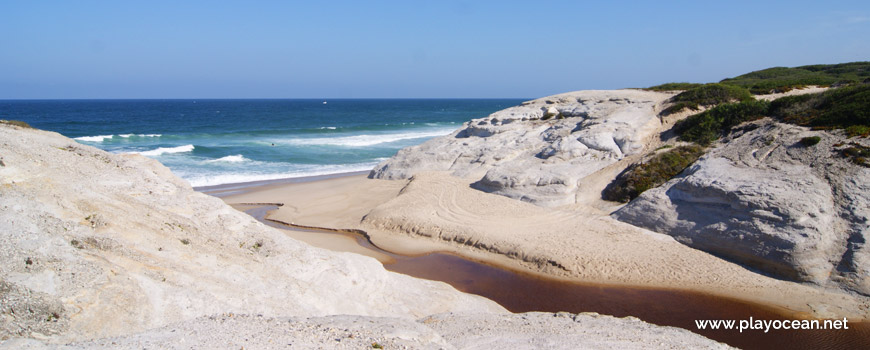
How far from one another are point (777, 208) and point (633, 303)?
402 cm

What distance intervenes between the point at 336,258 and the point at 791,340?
801cm

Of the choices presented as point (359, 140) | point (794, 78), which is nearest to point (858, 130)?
point (794, 78)

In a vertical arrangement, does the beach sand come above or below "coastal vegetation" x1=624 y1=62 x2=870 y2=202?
below

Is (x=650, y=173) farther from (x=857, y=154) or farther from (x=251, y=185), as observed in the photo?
(x=251, y=185)

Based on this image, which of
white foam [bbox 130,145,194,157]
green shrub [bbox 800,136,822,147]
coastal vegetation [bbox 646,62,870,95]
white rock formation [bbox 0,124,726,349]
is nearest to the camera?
white rock formation [bbox 0,124,726,349]

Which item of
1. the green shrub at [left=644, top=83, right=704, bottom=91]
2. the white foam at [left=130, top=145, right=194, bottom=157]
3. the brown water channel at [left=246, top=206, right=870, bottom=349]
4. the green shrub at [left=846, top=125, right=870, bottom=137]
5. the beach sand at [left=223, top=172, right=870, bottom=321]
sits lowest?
the brown water channel at [left=246, top=206, right=870, bottom=349]

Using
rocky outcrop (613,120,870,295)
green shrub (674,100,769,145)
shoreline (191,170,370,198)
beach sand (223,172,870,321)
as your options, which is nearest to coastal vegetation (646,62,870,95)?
green shrub (674,100,769,145)

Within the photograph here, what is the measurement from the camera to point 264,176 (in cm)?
2452

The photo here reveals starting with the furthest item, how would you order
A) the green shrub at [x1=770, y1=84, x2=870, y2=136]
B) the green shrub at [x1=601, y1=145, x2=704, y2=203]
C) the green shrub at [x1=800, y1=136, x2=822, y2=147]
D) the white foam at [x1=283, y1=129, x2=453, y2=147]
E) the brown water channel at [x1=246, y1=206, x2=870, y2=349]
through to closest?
1. the white foam at [x1=283, y1=129, x2=453, y2=147]
2. the green shrub at [x1=601, y1=145, x2=704, y2=203]
3. the green shrub at [x1=770, y1=84, x2=870, y2=136]
4. the green shrub at [x1=800, y1=136, x2=822, y2=147]
5. the brown water channel at [x1=246, y1=206, x2=870, y2=349]

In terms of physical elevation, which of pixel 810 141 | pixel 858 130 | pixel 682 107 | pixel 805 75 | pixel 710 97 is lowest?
pixel 810 141

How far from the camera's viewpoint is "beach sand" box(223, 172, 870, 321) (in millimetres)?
10195

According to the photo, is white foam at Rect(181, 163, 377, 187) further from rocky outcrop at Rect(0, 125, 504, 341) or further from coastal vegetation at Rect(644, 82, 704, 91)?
coastal vegetation at Rect(644, 82, 704, 91)

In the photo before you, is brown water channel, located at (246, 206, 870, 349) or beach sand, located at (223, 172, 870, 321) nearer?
brown water channel, located at (246, 206, 870, 349)

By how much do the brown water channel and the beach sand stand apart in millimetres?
333
